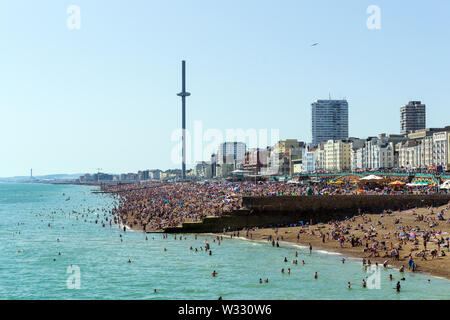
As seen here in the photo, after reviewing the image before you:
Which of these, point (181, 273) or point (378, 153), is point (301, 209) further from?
point (378, 153)

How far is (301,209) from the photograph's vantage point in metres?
62.5

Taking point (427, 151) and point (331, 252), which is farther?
point (427, 151)

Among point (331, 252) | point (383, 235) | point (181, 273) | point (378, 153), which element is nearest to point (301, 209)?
point (383, 235)

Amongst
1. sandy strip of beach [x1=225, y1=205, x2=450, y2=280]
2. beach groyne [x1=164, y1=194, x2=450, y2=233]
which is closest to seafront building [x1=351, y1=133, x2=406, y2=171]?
beach groyne [x1=164, y1=194, x2=450, y2=233]

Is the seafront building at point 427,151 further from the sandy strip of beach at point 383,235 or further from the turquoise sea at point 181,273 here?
the turquoise sea at point 181,273

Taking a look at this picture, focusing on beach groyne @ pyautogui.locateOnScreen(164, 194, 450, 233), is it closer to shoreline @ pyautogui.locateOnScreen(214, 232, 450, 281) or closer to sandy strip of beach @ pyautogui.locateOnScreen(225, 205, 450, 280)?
sandy strip of beach @ pyautogui.locateOnScreen(225, 205, 450, 280)

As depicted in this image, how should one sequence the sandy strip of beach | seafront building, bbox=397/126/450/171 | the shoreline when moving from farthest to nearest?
seafront building, bbox=397/126/450/171 → the sandy strip of beach → the shoreline

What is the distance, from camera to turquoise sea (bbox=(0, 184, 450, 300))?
33375mm

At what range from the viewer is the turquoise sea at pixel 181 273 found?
109ft

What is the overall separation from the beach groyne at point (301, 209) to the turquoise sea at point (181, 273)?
4.30 meters

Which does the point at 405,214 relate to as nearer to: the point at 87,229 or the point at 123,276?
the point at 123,276

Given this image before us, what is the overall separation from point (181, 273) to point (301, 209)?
2619 cm

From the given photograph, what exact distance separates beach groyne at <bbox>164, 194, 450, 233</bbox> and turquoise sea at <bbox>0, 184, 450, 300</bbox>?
4296mm

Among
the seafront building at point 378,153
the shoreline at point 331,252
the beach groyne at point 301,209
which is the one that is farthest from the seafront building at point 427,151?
the shoreline at point 331,252
